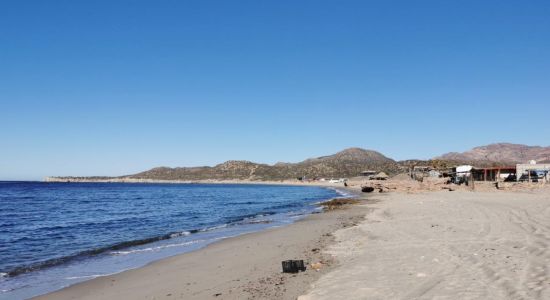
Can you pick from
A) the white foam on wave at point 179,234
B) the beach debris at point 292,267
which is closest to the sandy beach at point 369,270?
the beach debris at point 292,267

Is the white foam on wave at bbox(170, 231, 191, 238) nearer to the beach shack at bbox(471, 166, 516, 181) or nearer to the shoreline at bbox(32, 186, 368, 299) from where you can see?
the shoreline at bbox(32, 186, 368, 299)

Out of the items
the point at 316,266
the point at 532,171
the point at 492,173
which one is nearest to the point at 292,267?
the point at 316,266

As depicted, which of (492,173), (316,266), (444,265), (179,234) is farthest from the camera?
(492,173)

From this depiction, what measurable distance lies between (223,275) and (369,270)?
389 centimetres

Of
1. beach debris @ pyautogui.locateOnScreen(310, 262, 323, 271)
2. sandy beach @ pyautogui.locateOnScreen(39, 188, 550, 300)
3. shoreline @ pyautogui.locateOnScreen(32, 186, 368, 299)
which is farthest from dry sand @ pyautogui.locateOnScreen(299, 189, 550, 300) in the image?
shoreline @ pyautogui.locateOnScreen(32, 186, 368, 299)

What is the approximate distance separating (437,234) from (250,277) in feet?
25.0

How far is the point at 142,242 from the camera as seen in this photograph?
19.9 m

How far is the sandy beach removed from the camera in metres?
7.73

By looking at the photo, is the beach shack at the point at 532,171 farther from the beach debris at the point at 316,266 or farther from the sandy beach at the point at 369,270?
the beach debris at the point at 316,266

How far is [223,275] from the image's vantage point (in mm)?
11133

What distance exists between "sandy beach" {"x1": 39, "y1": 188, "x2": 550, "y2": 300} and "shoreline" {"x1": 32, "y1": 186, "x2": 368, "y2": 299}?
24mm

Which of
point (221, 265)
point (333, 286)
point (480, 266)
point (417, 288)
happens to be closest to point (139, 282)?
point (221, 265)

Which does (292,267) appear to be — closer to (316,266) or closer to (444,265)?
(316,266)

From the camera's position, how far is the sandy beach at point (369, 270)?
773cm
